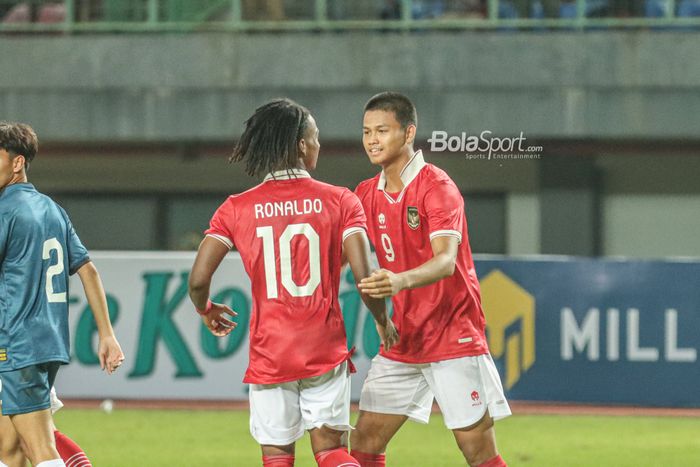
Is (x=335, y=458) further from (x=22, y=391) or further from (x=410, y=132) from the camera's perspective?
(x=410, y=132)

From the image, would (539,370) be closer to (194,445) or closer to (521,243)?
(194,445)

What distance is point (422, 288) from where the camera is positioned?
6.08 meters

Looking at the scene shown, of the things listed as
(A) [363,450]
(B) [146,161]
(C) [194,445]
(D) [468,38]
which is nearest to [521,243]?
(D) [468,38]

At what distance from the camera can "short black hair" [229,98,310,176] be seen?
5.39 metres

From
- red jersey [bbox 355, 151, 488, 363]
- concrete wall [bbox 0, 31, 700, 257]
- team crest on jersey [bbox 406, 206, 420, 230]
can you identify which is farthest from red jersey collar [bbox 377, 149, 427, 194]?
concrete wall [bbox 0, 31, 700, 257]

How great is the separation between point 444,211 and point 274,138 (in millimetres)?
893

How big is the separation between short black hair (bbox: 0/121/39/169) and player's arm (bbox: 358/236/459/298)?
1.72m

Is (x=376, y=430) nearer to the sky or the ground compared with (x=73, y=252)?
nearer to the ground

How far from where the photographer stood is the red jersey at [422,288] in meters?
6.01

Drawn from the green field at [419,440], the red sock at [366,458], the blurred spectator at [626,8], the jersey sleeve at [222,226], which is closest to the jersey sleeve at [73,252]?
the jersey sleeve at [222,226]

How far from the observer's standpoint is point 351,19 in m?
18.0

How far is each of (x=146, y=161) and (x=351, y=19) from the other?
12.5ft

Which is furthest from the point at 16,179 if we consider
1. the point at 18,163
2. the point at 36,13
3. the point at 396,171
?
the point at 36,13

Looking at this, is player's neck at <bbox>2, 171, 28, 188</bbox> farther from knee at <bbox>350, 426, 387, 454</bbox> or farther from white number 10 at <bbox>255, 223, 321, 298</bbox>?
knee at <bbox>350, 426, 387, 454</bbox>
